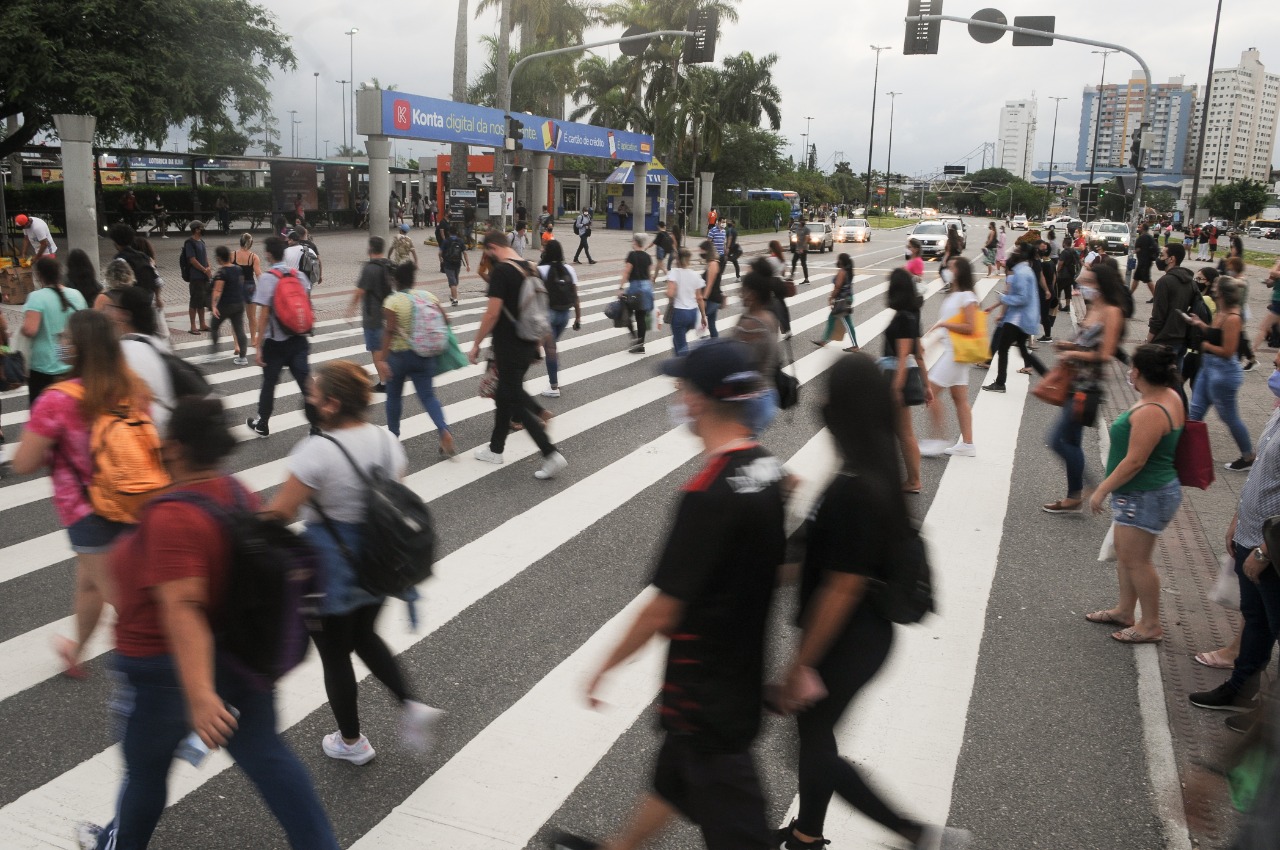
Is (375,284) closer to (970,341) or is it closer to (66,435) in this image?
(970,341)

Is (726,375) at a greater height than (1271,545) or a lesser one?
greater

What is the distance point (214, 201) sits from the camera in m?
40.4

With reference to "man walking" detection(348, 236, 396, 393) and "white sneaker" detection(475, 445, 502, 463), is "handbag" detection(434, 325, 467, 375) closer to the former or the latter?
"white sneaker" detection(475, 445, 502, 463)

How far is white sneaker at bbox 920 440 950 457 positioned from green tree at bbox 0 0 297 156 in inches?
843

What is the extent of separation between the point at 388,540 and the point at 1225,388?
7731 millimetres

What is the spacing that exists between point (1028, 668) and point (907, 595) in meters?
2.44

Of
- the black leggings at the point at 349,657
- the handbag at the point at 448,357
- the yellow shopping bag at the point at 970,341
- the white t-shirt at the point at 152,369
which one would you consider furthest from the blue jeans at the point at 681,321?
the black leggings at the point at 349,657

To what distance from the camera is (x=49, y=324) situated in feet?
23.6

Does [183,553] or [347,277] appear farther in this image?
[347,277]

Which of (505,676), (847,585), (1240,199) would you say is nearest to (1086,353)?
(505,676)

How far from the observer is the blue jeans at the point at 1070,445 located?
7.27 meters

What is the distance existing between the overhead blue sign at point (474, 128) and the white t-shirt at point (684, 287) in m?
14.2

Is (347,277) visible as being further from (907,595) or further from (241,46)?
(907,595)

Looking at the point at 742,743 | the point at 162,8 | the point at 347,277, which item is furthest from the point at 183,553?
the point at 162,8
